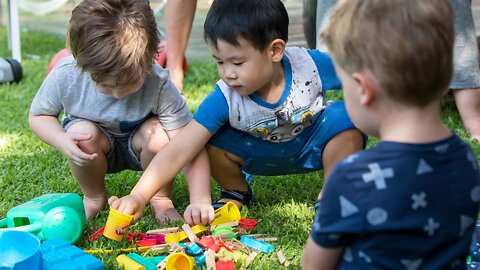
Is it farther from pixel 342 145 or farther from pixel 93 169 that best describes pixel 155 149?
pixel 342 145

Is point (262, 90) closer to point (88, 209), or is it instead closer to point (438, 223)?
point (88, 209)

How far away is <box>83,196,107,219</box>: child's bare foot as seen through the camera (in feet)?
8.48

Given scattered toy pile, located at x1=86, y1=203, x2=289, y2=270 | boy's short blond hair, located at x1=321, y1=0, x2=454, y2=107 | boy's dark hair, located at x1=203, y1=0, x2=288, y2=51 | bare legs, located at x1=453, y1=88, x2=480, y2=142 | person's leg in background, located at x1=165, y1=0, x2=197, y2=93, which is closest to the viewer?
boy's short blond hair, located at x1=321, y1=0, x2=454, y2=107

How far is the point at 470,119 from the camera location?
347cm

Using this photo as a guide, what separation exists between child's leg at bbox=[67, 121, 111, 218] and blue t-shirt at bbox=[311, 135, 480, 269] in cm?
120

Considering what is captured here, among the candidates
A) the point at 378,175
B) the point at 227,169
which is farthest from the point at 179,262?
the point at 378,175

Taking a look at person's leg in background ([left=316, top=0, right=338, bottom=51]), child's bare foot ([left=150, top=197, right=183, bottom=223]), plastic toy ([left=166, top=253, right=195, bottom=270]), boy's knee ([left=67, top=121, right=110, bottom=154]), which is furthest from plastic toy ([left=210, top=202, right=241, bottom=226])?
person's leg in background ([left=316, top=0, right=338, bottom=51])

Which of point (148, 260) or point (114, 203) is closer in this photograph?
point (148, 260)

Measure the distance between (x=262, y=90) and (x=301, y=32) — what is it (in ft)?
8.32

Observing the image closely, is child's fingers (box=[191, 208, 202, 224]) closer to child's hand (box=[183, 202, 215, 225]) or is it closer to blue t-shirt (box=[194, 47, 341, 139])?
child's hand (box=[183, 202, 215, 225])

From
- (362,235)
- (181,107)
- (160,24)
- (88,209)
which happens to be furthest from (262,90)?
(160,24)

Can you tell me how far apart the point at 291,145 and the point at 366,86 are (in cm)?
107

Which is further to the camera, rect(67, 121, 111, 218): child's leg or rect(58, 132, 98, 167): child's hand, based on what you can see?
rect(67, 121, 111, 218): child's leg

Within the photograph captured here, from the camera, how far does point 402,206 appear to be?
1432mm
